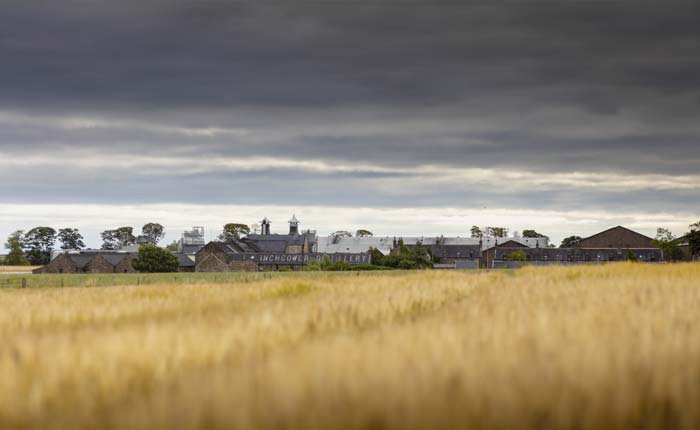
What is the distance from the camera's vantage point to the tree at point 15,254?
15812 cm

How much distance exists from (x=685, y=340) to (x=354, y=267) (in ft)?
329

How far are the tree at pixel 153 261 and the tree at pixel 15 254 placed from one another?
53946mm

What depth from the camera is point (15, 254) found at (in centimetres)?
16075

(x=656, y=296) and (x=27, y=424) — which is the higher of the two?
(x=656, y=296)

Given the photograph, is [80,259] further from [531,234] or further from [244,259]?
[531,234]

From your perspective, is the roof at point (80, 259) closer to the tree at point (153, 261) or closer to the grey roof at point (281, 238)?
the tree at point (153, 261)

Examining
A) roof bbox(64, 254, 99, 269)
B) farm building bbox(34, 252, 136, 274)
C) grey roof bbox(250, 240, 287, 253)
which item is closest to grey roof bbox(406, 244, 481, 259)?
grey roof bbox(250, 240, 287, 253)

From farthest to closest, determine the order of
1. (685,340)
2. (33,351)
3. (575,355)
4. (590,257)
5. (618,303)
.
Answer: (590,257) → (618,303) → (33,351) → (685,340) → (575,355)

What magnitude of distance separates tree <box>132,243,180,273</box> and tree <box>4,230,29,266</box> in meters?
53.9

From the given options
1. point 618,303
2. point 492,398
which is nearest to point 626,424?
point 492,398

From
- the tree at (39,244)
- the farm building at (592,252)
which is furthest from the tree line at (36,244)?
the farm building at (592,252)

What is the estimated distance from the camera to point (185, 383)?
4512 mm

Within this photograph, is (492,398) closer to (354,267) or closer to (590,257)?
(354,267)

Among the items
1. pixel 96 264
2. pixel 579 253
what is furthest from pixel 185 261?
pixel 579 253
